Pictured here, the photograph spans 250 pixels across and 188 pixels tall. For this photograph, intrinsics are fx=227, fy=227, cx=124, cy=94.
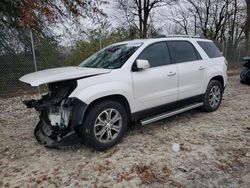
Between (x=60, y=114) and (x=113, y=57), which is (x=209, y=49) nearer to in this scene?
(x=113, y=57)

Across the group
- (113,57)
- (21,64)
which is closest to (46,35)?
(21,64)

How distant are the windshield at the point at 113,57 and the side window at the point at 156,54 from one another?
0.19m

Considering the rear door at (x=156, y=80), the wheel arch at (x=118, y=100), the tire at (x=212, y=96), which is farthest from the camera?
the tire at (x=212, y=96)

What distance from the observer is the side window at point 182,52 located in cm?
448

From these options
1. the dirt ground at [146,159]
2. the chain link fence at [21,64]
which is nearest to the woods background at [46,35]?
the chain link fence at [21,64]

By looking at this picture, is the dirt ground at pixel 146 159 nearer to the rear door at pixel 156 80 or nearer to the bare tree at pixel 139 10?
the rear door at pixel 156 80

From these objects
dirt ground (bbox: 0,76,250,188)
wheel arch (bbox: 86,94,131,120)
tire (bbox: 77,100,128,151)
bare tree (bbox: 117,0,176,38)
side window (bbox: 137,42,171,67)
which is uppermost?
bare tree (bbox: 117,0,176,38)

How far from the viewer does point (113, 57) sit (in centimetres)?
416

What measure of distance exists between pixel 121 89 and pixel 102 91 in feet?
1.15

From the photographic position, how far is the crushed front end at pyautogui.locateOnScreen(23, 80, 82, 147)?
3.32 meters

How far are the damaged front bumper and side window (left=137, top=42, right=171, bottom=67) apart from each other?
4.66 feet

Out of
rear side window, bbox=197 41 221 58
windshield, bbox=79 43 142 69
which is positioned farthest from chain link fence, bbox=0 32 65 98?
rear side window, bbox=197 41 221 58

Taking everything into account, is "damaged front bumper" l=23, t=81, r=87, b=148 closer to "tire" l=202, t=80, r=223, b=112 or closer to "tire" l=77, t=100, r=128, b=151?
"tire" l=77, t=100, r=128, b=151

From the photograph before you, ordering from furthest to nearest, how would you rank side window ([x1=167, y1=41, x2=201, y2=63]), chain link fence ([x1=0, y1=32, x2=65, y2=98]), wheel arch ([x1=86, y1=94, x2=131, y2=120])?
chain link fence ([x1=0, y1=32, x2=65, y2=98])
side window ([x1=167, y1=41, x2=201, y2=63])
wheel arch ([x1=86, y1=94, x2=131, y2=120])
